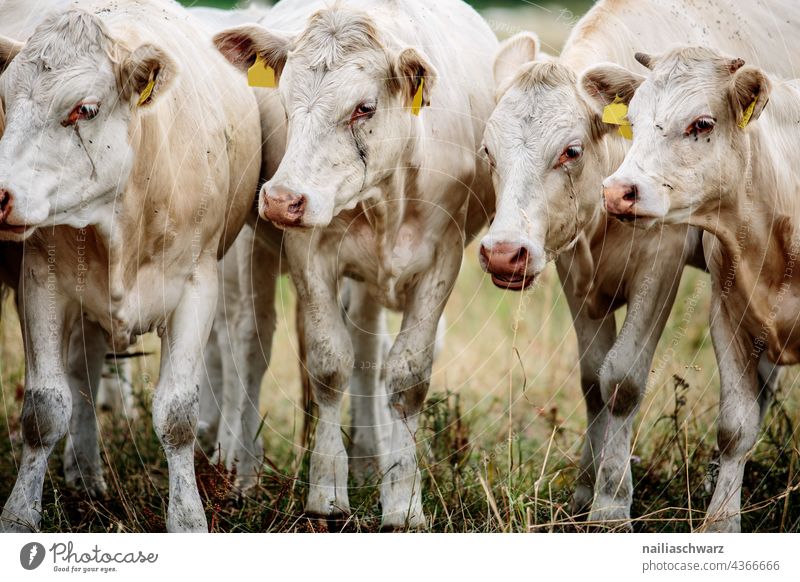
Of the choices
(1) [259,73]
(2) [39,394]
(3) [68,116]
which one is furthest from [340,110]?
(2) [39,394]

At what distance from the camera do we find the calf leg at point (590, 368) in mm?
7398

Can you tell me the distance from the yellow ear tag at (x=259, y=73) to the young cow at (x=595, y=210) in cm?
130

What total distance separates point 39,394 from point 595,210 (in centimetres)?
322

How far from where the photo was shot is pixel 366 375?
29.0ft

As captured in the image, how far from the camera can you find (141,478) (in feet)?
24.3

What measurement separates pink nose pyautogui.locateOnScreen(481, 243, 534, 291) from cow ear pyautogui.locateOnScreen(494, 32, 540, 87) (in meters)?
1.43

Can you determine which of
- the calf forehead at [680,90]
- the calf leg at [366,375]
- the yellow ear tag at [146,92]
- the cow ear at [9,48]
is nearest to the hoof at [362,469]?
the calf leg at [366,375]

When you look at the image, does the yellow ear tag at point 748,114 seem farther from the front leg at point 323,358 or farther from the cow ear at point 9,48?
the cow ear at point 9,48

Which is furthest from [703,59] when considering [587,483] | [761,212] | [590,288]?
[587,483]

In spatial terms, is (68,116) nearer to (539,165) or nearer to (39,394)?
(39,394)

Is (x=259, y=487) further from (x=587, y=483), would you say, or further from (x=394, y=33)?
(x=394, y=33)

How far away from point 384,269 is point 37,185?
2.11 metres

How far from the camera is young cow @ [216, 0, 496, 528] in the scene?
6.34m

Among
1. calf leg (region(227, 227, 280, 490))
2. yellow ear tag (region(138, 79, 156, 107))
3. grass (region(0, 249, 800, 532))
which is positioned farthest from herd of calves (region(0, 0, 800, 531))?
calf leg (region(227, 227, 280, 490))
